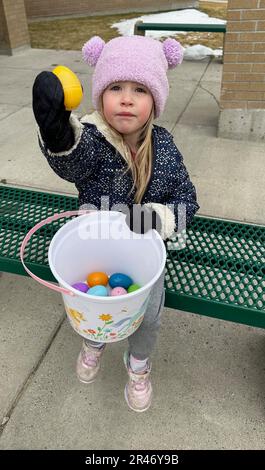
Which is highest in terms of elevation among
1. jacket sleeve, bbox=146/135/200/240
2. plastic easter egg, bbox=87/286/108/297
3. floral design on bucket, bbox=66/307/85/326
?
jacket sleeve, bbox=146/135/200/240

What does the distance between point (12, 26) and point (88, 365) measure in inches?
277

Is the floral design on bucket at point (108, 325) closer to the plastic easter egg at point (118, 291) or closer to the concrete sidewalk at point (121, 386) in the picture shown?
the plastic easter egg at point (118, 291)

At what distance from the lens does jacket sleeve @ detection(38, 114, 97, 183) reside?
4.73 feet

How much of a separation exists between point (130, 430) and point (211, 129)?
333cm

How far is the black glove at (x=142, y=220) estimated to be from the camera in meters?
1.51

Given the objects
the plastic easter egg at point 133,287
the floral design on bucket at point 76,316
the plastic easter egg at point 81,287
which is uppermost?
the floral design on bucket at point 76,316

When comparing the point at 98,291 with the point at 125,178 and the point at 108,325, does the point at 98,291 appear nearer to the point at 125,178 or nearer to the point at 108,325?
the point at 108,325

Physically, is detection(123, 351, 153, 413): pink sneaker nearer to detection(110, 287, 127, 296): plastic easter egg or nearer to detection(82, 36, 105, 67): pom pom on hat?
detection(110, 287, 127, 296): plastic easter egg

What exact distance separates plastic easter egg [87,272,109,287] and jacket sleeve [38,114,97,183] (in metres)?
0.41

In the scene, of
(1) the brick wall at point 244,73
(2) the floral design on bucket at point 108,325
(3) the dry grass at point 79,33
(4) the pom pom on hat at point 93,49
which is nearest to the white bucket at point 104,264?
(2) the floral design on bucket at point 108,325

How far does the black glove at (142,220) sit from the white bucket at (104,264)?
30 millimetres

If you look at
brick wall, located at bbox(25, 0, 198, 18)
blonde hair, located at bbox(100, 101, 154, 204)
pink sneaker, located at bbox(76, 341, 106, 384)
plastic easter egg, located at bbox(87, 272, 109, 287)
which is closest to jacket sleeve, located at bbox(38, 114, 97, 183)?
blonde hair, located at bbox(100, 101, 154, 204)

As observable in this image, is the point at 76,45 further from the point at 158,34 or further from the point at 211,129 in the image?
the point at 211,129

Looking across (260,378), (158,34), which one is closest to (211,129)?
(260,378)
